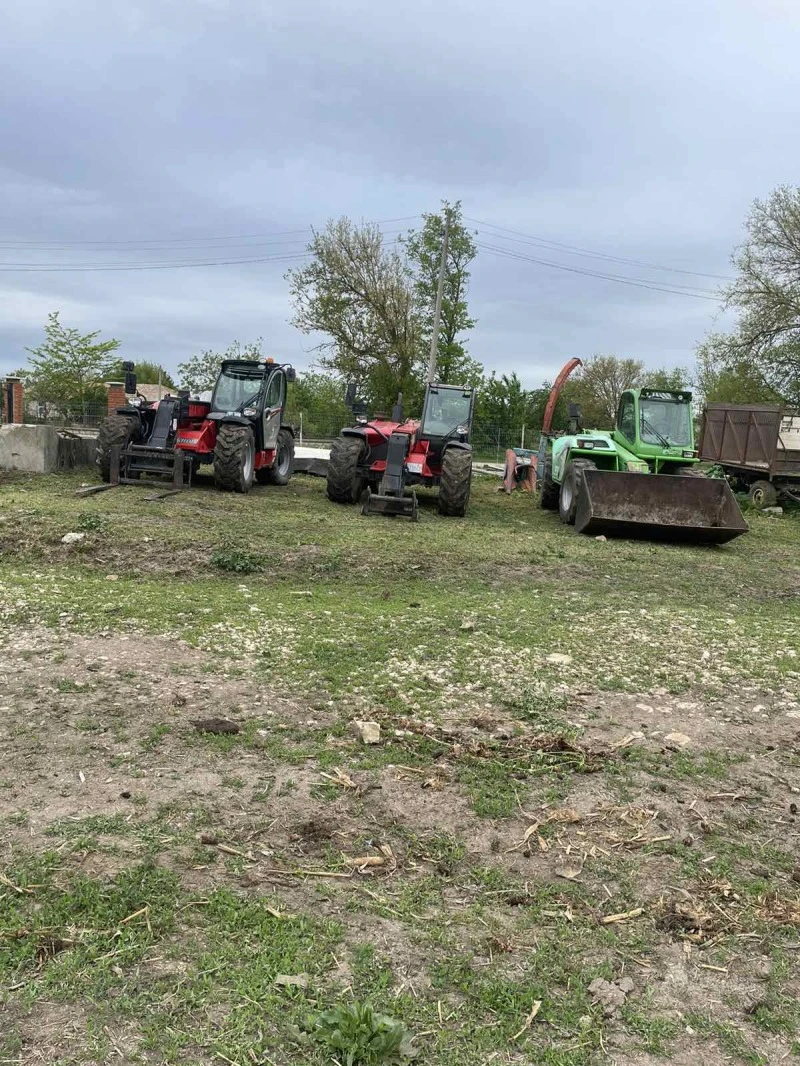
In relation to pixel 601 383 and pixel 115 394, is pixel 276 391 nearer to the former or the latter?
pixel 115 394

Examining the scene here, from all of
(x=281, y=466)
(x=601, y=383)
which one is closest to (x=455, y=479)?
(x=281, y=466)

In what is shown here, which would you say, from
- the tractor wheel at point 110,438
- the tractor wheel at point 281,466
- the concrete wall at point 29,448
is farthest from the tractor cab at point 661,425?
the concrete wall at point 29,448

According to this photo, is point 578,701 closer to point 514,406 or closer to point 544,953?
point 544,953

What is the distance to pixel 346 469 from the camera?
13305 mm

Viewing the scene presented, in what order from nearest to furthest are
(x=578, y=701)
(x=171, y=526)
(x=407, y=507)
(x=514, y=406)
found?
(x=578, y=701)
(x=171, y=526)
(x=407, y=507)
(x=514, y=406)

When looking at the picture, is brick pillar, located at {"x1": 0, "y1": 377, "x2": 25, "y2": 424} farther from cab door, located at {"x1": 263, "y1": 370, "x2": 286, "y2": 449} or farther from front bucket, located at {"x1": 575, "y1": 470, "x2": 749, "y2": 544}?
front bucket, located at {"x1": 575, "y1": 470, "x2": 749, "y2": 544}

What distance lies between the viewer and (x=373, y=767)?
3.73m

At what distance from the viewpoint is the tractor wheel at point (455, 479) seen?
12.9 meters

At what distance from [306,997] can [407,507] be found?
420 inches

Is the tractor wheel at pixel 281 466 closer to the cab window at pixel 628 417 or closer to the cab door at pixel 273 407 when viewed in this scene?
the cab door at pixel 273 407

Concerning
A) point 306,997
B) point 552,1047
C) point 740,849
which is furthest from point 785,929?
point 306,997

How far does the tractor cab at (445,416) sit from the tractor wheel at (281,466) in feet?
11.0

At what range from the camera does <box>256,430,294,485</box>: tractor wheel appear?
635 inches

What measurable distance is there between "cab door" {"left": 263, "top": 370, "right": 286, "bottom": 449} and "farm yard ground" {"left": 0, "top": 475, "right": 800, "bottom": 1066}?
324 inches
